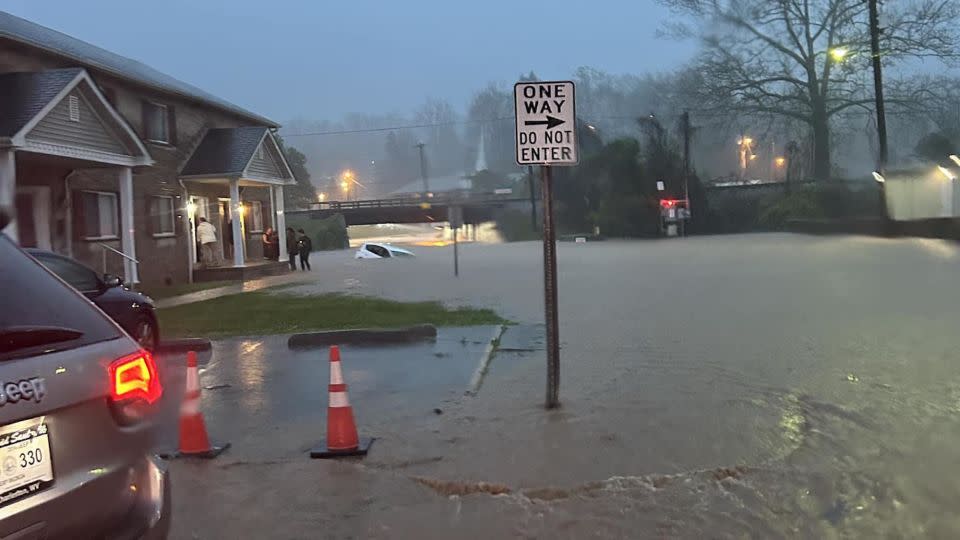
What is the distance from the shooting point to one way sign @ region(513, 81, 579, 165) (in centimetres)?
711

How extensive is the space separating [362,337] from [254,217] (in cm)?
2074

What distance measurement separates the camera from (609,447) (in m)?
6.28

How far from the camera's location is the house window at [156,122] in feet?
77.2

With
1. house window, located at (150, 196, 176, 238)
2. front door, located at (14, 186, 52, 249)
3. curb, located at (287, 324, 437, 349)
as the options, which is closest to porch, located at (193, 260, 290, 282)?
house window, located at (150, 196, 176, 238)

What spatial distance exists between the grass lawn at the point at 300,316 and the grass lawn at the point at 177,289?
10.4 ft

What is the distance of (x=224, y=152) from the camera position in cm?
2597

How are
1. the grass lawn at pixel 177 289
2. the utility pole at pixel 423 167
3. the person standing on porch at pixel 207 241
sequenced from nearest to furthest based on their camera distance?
the grass lawn at pixel 177 289 < the person standing on porch at pixel 207 241 < the utility pole at pixel 423 167

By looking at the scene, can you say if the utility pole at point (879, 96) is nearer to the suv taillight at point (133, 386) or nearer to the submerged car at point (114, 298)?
the submerged car at point (114, 298)

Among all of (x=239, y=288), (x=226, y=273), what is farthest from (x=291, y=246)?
(x=239, y=288)

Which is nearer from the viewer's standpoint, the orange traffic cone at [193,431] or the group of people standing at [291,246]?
the orange traffic cone at [193,431]

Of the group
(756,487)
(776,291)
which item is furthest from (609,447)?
(776,291)

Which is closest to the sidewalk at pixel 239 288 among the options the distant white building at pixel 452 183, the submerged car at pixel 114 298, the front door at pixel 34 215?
the front door at pixel 34 215

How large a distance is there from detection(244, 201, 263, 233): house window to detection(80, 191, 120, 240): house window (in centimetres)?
897

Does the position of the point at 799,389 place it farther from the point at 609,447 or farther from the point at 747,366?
the point at 609,447
